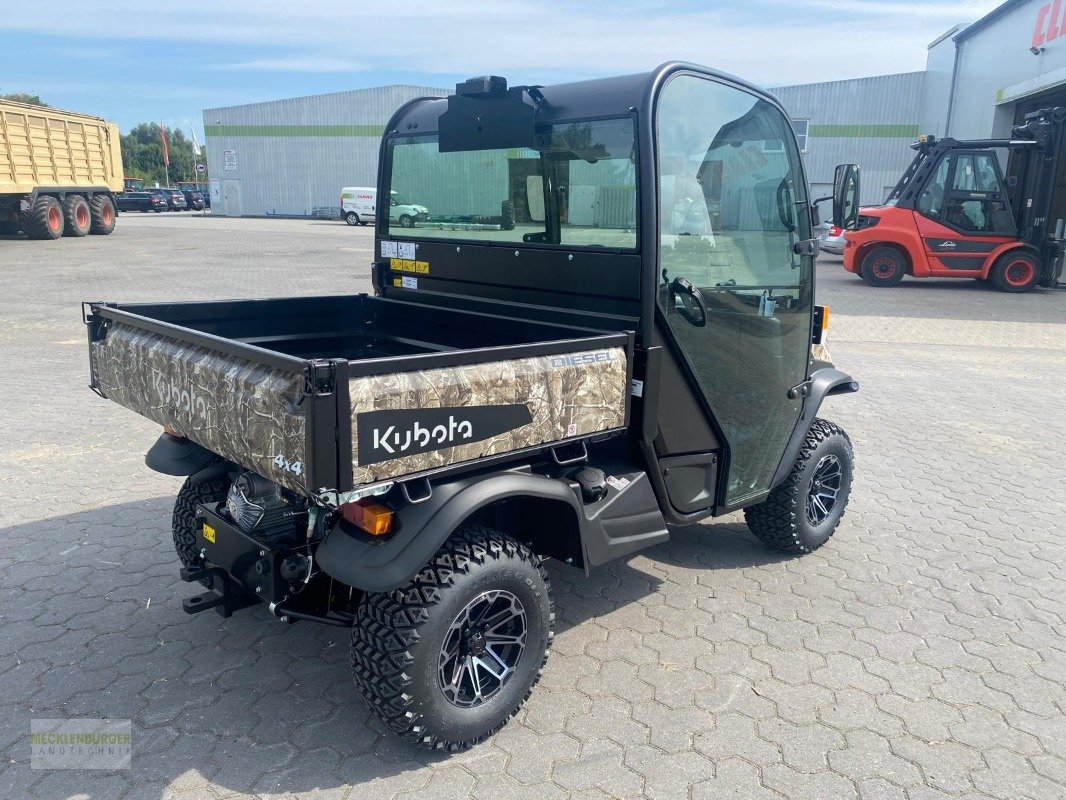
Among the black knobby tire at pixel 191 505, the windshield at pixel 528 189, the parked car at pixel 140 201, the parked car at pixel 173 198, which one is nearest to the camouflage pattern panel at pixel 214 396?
the black knobby tire at pixel 191 505

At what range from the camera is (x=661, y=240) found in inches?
124

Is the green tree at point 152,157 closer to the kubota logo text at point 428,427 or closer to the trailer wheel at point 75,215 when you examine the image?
the trailer wheel at point 75,215

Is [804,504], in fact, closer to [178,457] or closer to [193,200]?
[178,457]

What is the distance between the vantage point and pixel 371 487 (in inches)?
91.7

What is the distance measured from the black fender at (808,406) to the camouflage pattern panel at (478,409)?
1.38 m

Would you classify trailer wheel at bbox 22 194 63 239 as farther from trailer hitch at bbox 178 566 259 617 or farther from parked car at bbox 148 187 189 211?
parked car at bbox 148 187 189 211

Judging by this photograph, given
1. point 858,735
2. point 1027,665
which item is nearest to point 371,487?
point 858,735

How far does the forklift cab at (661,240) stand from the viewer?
3.20 metres

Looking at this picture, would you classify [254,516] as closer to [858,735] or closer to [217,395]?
[217,395]

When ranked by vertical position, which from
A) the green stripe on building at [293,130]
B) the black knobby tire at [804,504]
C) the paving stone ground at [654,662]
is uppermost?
the green stripe on building at [293,130]

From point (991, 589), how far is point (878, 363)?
598 centimetres

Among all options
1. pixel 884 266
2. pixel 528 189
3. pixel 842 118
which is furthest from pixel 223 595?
pixel 842 118

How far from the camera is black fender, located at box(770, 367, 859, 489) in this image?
13.3 ft

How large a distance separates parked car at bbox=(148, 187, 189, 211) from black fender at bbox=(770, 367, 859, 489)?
1959 inches
